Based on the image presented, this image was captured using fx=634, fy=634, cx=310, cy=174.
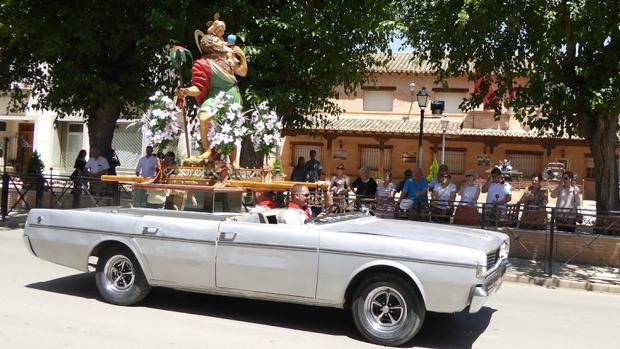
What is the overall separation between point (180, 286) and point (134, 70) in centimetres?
1066

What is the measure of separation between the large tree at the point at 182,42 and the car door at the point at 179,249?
625cm

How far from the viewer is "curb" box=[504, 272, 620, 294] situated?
32.5 ft

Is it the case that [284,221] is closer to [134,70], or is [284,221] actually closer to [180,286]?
[180,286]

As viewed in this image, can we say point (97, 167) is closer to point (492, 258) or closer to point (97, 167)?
point (97, 167)

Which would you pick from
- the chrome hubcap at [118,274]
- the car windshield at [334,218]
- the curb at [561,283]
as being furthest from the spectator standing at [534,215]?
the chrome hubcap at [118,274]

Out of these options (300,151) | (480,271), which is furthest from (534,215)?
(300,151)

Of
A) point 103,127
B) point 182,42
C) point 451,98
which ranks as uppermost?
point 451,98

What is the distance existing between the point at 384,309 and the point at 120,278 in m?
3.01

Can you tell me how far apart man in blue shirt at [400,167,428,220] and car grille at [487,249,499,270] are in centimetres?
610

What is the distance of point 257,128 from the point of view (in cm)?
844

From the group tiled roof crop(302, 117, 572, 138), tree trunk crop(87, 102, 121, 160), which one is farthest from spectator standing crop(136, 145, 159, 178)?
tiled roof crop(302, 117, 572, 138)

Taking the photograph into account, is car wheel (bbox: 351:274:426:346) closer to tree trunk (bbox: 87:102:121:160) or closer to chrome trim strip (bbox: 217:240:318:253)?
chrome trim strip (bbox: 217:240:318:253)

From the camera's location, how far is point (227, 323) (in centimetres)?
648

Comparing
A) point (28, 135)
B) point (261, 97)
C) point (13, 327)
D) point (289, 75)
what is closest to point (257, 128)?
point (13, 327)
